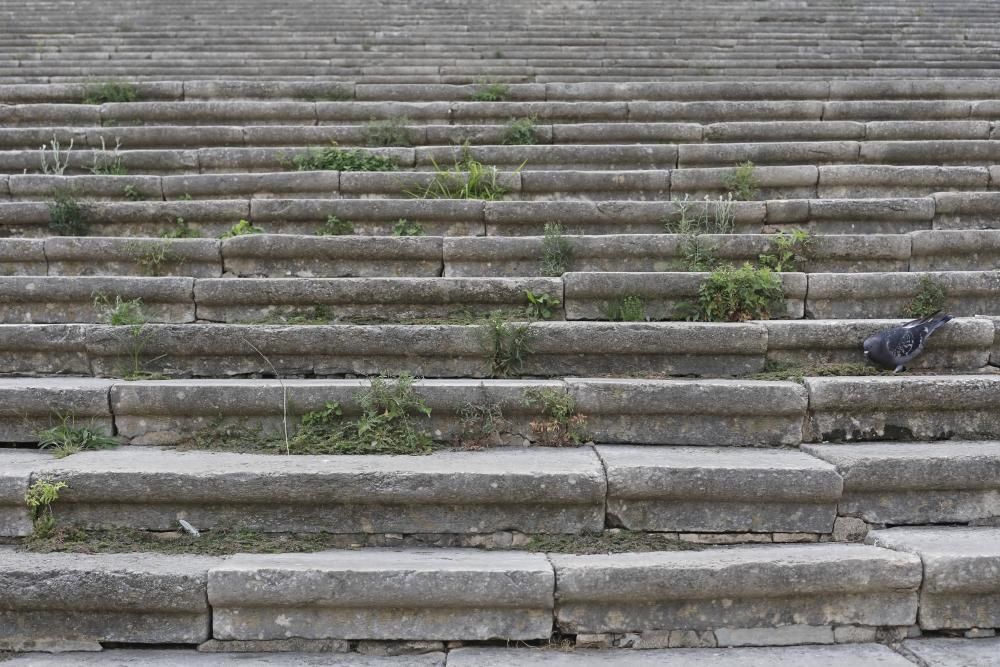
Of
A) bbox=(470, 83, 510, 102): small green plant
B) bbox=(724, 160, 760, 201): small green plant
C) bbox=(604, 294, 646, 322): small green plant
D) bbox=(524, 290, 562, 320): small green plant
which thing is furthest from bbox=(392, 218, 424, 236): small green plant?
bbox=(470, 83, 510, 102): small green plant

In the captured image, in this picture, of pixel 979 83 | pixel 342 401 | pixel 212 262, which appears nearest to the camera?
pixel 342 401

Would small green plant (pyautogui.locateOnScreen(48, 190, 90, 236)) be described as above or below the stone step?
above

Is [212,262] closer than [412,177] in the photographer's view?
Yes

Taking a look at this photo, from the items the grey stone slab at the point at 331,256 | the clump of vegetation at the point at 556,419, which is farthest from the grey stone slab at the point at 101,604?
the grey stone slab at the point at 331,256

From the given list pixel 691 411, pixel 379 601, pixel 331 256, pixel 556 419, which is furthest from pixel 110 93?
pixel 691 411

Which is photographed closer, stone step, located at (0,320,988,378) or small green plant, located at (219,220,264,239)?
stone step, located at (0,320,988,378)

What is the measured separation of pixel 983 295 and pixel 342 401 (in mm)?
3823

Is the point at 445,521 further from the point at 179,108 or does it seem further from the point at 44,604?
the point at 179,108

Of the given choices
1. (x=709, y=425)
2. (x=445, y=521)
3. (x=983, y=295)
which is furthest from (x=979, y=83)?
(x=445, y=521)

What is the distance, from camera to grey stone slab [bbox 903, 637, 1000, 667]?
2.73m

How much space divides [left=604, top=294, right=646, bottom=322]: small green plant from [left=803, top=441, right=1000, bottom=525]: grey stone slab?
51.0 inches

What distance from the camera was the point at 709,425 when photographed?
3533mm

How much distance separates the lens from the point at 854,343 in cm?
383

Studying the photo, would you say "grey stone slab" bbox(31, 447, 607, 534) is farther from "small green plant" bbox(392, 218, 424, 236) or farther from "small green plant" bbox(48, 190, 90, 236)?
A: "small green plant" bbox(48, 190, 90, 236)
